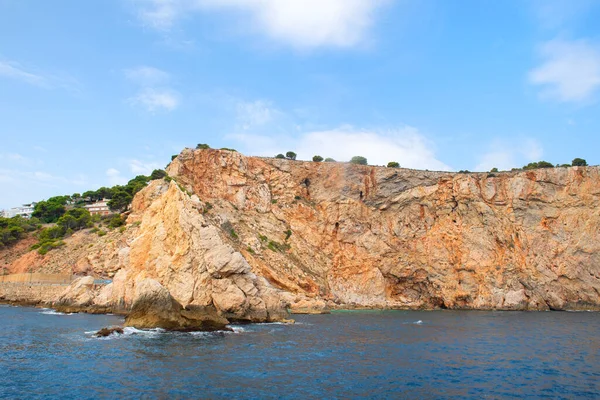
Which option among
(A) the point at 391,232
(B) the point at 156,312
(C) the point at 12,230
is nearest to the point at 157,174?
(C) the point at 12,230

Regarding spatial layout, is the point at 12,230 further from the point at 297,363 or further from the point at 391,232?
the point at 297,363

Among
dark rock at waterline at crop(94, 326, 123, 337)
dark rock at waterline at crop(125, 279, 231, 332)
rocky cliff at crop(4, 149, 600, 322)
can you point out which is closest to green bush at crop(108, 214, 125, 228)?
rocky cliff at crop(4, 149, 600, 322)

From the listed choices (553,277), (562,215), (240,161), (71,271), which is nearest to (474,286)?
(553,277)

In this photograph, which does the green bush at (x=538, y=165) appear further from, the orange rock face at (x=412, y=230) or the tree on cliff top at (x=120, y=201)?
the tree on cliff top at (x=120, y=201)

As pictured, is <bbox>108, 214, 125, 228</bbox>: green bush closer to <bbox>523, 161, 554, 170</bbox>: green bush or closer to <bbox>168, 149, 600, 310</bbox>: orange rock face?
<bbox>168, 149, 600, 310</bbox>: orange rock face

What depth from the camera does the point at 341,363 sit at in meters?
23.0

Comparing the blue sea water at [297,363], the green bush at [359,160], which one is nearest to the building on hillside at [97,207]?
the green bush at [359,160]

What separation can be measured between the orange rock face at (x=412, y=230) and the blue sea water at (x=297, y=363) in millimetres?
22695

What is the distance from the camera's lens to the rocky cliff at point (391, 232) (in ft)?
189

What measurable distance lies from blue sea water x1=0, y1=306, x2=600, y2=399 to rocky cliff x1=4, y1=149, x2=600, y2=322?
21.5 m

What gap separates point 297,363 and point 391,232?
43.6 m

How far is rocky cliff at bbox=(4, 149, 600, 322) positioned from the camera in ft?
189

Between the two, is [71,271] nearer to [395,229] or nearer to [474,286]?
[395,229]

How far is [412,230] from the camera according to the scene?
63688 mm
